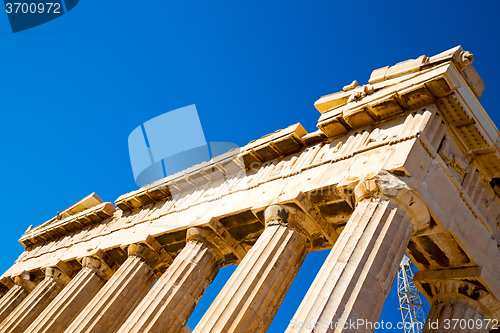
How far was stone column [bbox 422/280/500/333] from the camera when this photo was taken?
1132 cm

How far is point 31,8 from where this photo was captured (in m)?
20.3

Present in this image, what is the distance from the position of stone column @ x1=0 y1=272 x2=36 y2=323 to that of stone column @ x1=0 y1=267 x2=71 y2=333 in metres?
1.91

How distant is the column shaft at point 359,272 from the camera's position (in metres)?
8.30

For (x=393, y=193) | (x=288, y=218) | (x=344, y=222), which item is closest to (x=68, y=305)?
(x=288, y=218)

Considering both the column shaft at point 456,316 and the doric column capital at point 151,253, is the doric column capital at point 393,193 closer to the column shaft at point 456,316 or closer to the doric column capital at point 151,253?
the column shaft at point 456,316

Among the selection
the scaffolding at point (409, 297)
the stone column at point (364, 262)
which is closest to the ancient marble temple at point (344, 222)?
the stone column at point (364, 262)

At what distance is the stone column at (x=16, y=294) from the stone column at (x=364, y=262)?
2057cm

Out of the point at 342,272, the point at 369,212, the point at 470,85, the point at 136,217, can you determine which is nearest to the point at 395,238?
the point at 369,212

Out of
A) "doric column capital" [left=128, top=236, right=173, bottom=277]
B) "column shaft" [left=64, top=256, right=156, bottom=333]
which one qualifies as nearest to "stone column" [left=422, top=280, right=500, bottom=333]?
"doric column capital" [left=128, top=236, right=173, bottom=277]

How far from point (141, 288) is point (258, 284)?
7373 millimetres

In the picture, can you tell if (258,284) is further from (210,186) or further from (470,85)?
(470,85)

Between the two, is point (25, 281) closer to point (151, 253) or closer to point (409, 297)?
point (151, 253)

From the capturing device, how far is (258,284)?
11266mm

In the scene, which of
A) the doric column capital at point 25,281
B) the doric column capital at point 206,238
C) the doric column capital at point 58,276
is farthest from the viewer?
the doric column capital at point 25,281
